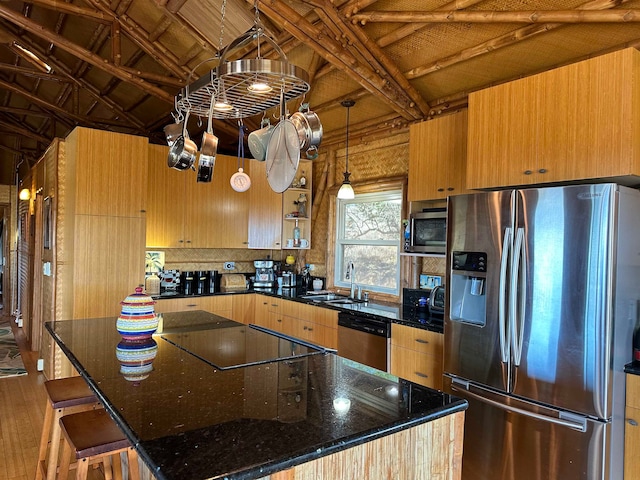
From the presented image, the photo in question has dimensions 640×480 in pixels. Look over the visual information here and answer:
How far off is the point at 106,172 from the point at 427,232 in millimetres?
2881

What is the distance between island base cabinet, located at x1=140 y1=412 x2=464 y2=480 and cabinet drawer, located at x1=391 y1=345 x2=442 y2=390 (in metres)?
1.51

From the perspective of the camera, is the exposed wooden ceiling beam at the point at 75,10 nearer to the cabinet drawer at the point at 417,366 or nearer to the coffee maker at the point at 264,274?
the coffee maker at the point at 264,274

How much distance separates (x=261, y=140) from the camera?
2229 millimetres

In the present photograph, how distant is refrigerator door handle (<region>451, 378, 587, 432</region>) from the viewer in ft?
7.30

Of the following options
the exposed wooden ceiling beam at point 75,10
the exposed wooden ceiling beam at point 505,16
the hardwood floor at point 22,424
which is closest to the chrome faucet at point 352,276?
the exposed wooden ceiling beam at point 505,16

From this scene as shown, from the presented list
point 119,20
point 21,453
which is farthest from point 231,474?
point 119,20

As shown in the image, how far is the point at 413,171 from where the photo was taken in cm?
369

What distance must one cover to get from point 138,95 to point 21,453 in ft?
14.4

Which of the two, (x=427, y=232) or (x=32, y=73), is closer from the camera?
(x=427, y=232)

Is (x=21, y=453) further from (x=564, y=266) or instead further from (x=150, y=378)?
(x=564, y=266)

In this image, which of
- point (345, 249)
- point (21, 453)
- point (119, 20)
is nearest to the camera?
point (21, 453)

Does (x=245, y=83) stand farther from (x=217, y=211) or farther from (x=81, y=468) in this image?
(x=217, y=211)

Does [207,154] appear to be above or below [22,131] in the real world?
below

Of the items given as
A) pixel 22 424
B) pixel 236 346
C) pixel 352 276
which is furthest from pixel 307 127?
pixel 22 424
